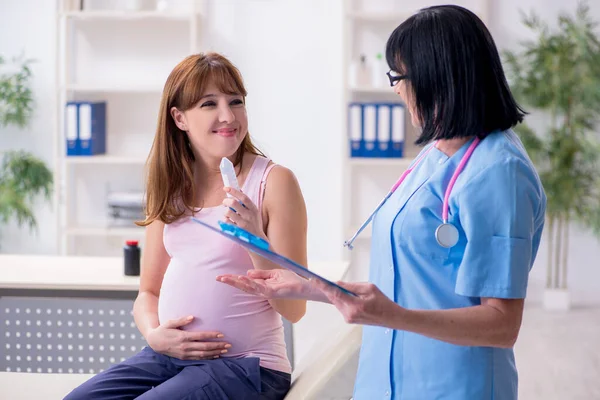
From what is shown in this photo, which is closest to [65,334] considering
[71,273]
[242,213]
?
[71,273]

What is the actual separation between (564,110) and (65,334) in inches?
136

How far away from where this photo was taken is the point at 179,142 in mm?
2172

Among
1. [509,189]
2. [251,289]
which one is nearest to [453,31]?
[509,189]

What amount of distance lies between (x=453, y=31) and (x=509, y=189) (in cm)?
26

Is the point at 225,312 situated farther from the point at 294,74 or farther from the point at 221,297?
the point at 294,74

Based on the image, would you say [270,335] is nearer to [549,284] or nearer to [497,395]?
→ [497,395]

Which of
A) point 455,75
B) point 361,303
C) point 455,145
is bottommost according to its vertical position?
point 361,303

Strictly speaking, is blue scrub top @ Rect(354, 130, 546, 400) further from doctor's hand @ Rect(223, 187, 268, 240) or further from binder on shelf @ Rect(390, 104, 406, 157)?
binder on shelf @ Rect(390, 104, 406, 157)

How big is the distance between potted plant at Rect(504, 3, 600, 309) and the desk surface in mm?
2530

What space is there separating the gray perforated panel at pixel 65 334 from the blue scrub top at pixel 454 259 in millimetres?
1673

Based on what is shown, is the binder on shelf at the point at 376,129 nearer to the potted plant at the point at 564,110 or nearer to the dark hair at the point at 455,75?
the potted plant at the point at 564,110

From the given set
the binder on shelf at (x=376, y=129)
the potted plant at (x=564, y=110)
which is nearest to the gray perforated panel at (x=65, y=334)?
the binder on shelf at (x=376, y=129)

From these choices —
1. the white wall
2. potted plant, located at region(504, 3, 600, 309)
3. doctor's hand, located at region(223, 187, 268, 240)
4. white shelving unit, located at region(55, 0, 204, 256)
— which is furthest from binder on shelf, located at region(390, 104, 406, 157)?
doctor's hand, located at region(223, 187, 268, 240)

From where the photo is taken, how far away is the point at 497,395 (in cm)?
139
